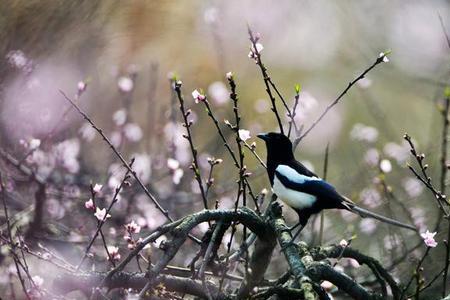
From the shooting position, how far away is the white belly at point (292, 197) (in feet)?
13.3

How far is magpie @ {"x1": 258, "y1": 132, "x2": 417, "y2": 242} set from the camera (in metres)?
4.08

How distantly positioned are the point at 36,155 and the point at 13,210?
27.1 inches

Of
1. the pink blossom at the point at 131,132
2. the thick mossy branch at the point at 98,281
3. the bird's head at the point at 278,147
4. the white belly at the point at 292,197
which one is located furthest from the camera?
the pink blossom at the point at 131,132

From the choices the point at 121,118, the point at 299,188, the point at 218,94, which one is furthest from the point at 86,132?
the point at 299,188

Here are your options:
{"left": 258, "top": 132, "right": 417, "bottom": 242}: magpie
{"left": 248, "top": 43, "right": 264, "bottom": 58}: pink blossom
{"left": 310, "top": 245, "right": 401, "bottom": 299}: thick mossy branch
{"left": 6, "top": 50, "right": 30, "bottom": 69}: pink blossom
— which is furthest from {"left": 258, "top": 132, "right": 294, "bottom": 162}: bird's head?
{"left": 6, "top": 50, "right": 30, "bottom": 69}: pink blossom

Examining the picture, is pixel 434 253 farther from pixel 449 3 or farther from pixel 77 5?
pixel 449 3

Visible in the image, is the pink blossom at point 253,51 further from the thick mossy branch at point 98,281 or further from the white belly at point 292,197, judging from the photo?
the thick mossy branch at point 98,281

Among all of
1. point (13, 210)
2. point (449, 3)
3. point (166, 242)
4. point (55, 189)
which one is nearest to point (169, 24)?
point (55, 189)

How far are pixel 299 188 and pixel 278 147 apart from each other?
28 cm

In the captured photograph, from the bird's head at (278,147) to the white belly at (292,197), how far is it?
16 centimetres

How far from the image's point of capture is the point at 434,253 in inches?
197

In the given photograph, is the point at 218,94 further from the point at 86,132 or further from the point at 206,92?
the point at 86,132

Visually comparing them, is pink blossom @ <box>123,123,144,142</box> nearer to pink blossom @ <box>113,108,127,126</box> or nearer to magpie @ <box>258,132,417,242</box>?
pink blossom @ <box>113,108,127,126</box>

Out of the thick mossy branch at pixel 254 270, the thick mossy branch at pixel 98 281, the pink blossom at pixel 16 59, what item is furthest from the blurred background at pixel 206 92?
the thick mossy branch at pixel 98 281
